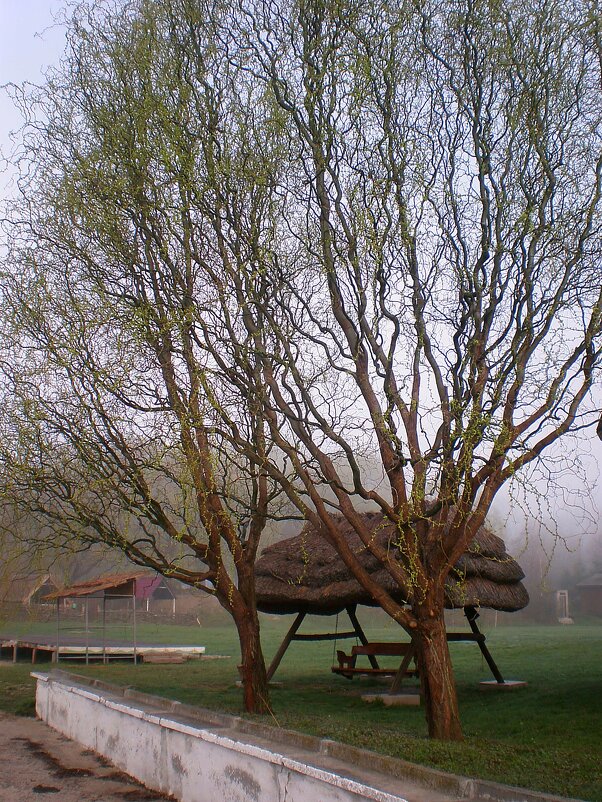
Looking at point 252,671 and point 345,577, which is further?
point 345,577

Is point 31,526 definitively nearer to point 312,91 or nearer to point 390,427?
point 390,427

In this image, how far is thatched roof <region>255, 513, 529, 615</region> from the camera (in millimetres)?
12617

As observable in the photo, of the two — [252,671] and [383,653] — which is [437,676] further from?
[383,653]

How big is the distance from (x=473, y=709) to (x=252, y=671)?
309 centimetres

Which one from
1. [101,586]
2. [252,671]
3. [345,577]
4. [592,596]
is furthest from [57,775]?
[592,596]

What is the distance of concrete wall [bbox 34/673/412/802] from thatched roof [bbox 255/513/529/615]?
3.52m

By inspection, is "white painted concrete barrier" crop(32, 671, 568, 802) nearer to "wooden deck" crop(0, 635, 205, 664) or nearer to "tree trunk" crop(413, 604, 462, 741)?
"tree trunk" crop(413, 604, 462, 741)

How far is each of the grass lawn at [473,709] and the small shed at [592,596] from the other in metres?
29.7

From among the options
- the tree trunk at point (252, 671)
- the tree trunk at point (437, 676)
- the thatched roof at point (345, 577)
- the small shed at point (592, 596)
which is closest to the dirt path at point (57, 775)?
the tree trunk at point (252, 671)

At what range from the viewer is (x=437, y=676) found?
7.98 metres

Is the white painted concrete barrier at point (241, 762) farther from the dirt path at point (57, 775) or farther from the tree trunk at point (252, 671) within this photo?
the tree trunk at point (252, 671)

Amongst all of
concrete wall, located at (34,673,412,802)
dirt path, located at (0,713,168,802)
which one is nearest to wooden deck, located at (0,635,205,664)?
dirt path, located at (0,713,168,802)

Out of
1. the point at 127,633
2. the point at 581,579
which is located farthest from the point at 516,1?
the point at 581,579

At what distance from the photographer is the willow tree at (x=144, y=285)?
354 inches
